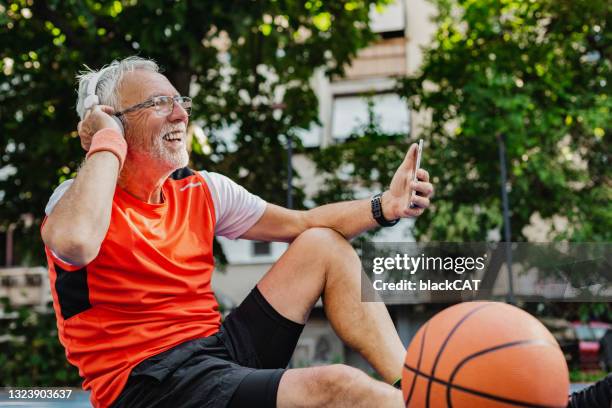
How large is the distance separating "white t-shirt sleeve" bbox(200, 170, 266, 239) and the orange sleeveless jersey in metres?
0.33

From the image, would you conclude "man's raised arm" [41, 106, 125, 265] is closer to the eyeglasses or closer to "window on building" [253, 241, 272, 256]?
the eyeglasses

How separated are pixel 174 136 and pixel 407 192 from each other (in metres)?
0.87

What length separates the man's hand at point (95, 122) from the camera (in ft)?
7.51

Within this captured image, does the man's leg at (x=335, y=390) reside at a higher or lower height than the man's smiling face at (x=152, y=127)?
lower

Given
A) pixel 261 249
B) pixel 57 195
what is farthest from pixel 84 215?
pixel 261 249

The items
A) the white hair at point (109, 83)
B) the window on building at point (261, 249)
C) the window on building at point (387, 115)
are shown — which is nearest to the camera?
the white hair at point (109, 83)

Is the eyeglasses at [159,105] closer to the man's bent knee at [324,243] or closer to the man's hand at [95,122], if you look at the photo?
the man's hand at [95,122]

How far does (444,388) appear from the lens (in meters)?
1.71

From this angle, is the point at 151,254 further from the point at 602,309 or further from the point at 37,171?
the point at 602,309

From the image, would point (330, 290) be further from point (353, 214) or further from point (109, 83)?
point (109, 83)

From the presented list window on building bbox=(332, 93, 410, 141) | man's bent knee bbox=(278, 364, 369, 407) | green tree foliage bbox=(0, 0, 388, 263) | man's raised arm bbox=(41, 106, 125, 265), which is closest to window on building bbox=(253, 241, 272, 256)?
window on building bbox=(332, 93, 410, 141)

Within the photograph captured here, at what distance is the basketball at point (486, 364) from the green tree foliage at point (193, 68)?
4251 millimetres

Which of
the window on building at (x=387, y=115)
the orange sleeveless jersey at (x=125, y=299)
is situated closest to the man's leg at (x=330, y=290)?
the orange sleeveless jersey at (x=125, y=299)

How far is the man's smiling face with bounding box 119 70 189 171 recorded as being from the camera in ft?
7.91
